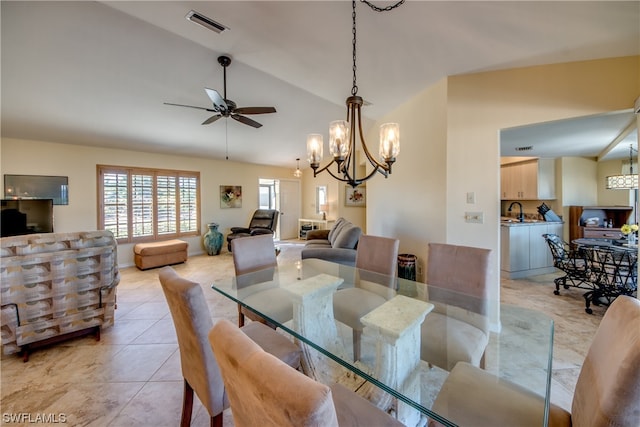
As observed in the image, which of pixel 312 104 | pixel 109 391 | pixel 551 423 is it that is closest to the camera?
pixel 551 423

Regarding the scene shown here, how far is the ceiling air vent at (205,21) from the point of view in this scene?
7.20 ft

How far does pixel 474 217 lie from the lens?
256 centimetres

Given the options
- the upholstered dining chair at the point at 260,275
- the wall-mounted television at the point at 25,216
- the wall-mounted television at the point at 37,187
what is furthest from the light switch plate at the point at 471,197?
the wall-mounted television at the point at 37,187

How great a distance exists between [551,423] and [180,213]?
6.50 meters

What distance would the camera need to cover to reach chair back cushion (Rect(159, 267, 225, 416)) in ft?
3.51

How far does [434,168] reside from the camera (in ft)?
9.25

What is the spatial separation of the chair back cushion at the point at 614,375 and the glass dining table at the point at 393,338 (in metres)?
0.13

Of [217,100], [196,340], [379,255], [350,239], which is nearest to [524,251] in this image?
[350,239]

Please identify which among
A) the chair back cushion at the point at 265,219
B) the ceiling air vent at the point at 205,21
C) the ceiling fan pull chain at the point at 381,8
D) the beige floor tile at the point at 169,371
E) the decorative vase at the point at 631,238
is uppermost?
the ceiling air vent at the point at 205,21

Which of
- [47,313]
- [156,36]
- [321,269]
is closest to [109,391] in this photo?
[47,313]

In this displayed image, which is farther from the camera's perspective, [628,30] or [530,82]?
[530,82]

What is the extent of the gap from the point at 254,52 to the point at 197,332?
116 inches

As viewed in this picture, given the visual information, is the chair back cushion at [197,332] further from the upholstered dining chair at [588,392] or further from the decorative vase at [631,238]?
the decorative vase at [631,238]

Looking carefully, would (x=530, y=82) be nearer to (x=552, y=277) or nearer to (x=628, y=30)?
(x=628, y=30)
